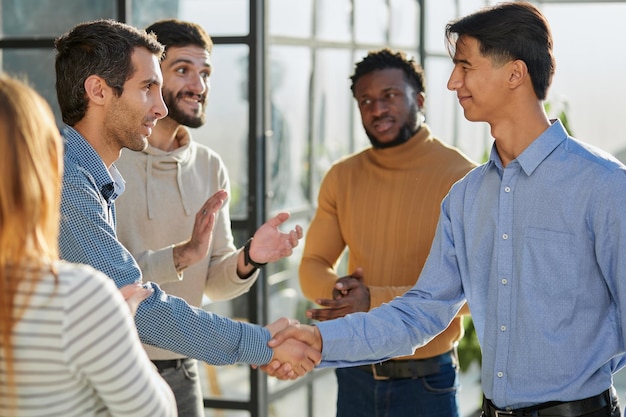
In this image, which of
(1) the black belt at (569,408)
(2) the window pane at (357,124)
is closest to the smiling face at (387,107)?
(1) the black belt at (569,408)

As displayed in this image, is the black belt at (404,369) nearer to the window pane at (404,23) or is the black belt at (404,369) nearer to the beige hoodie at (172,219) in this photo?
the beige hoodie at (172,219)

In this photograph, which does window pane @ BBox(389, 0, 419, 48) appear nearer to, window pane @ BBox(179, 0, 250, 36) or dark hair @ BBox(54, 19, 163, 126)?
window pane @ BBox(179, 0, 250, 36)

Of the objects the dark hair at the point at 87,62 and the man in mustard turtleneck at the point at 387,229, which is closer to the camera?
the dark hair at the point at 87,62

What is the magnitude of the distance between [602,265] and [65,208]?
3.84 feet

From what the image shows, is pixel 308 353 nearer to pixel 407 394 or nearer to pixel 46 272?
pixel 407 394

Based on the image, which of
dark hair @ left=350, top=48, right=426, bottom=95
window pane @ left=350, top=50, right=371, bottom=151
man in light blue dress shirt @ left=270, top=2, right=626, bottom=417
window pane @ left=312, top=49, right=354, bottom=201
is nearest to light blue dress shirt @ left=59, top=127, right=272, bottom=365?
man in light blue dress shirt @ left=270, top=2, right=626, bottom=417

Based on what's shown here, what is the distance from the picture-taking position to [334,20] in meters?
4.82

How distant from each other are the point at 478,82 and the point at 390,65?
2.96 ft

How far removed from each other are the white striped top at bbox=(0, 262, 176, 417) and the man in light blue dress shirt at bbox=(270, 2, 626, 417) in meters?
1.00

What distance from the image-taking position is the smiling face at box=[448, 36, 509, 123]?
238 centimetres

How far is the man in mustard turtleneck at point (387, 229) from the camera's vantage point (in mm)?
3014

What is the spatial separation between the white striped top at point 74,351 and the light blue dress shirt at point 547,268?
99cm

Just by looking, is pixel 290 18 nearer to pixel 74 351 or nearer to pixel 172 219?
pixel 172 219

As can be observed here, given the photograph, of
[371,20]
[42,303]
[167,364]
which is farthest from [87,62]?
[371,20]
